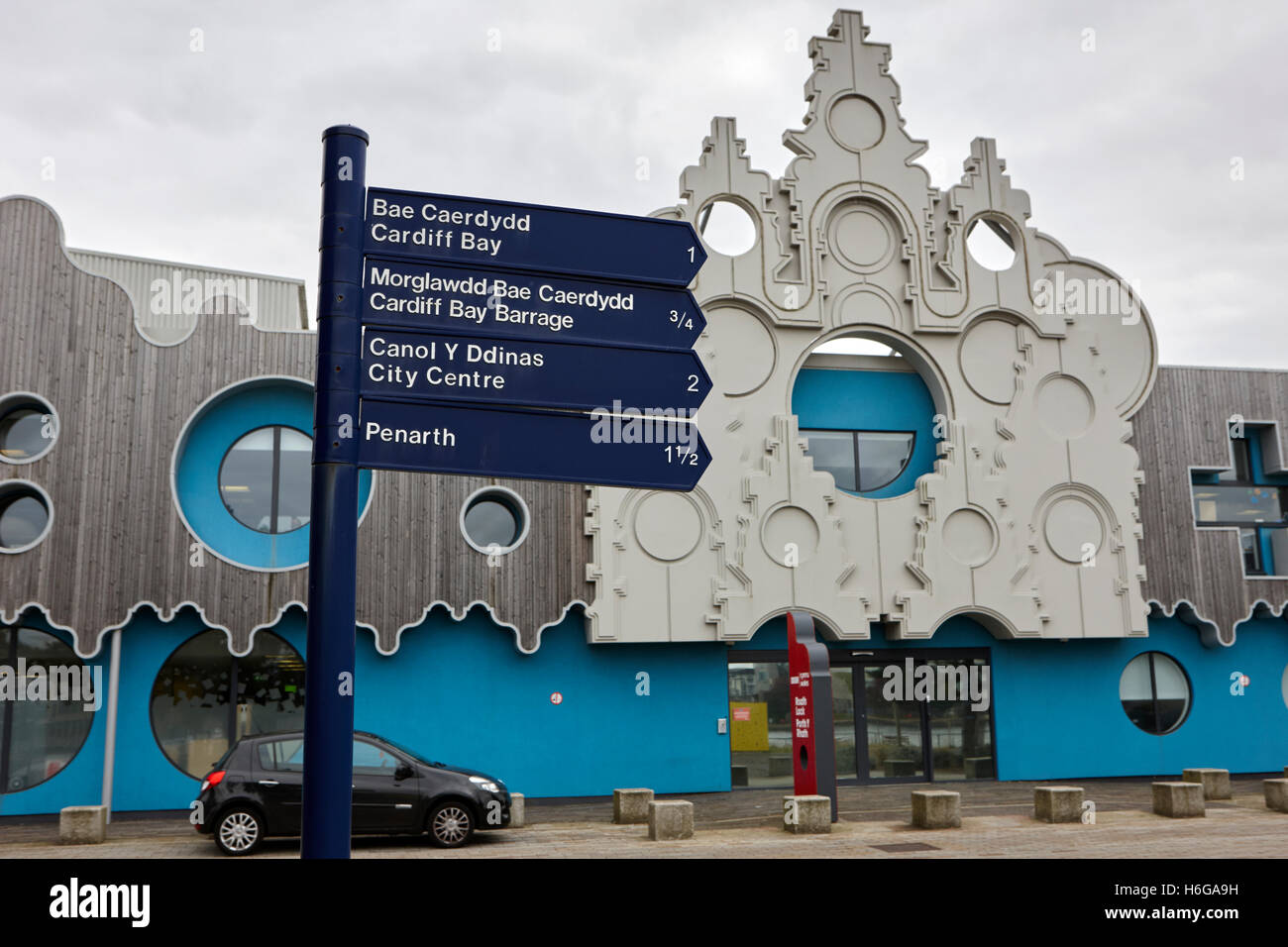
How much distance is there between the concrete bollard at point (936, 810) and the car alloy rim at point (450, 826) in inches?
265

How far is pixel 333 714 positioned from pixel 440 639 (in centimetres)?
1553

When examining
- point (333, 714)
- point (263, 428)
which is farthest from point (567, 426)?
point (263, 428)

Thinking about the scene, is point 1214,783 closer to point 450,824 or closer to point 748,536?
point 748,536

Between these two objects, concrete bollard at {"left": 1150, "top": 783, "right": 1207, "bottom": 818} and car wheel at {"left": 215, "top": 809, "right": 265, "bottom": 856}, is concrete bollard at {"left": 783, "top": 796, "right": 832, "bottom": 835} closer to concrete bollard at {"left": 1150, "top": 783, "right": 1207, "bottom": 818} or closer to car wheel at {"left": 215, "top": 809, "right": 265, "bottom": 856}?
concrete bollard at {"left": 1150, "top": 783, "right": 1207, "bottom": 818}

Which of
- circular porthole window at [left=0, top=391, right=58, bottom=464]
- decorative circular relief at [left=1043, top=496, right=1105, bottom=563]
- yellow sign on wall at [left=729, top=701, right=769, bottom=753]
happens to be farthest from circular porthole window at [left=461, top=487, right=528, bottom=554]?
decorative circular relief at [left=1043, top=496, right=1105, bottom=563]

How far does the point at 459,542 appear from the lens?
63.0ft

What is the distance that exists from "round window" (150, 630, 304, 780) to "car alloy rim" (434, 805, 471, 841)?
16.4ft

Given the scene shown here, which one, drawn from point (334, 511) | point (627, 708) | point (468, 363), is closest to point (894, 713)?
point (627, 708)

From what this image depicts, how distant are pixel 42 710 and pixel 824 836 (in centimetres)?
1345

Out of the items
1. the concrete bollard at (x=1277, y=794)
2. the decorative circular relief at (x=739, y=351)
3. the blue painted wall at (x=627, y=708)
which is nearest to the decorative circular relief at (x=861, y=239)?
the decorative circular relief at (x=739, y=351)

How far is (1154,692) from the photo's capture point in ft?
73.5

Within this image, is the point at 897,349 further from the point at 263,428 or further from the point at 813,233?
the point at 263,428

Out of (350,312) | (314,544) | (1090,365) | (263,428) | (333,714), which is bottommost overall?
(333,714)

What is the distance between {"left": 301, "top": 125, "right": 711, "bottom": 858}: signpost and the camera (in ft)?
14.3
